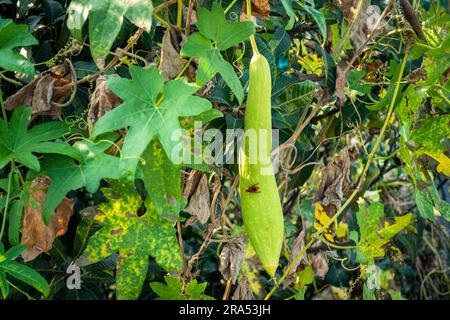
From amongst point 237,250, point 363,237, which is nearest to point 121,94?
point 237,250

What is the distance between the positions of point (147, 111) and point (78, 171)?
15 cm

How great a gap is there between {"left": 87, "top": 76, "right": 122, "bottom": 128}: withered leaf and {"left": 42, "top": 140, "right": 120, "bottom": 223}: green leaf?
0.16ft

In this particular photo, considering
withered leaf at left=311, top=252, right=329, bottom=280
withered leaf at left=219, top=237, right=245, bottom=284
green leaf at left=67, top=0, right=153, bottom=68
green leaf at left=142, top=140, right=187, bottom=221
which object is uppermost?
green leaf at left=67, top=0, right=153, bottom=68

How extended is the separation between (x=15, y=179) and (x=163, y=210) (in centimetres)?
25

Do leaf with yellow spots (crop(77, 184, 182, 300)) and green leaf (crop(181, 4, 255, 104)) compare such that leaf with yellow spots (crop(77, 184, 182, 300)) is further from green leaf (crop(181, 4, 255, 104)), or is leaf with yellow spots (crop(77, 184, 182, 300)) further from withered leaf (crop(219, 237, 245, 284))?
green leaf (crop(181, 4, 255, 104))

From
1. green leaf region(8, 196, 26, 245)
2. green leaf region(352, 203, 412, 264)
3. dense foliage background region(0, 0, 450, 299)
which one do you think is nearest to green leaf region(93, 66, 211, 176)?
dense foliage background region(0, 0, 450, 299)

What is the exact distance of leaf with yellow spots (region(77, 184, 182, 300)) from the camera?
1.05 meters

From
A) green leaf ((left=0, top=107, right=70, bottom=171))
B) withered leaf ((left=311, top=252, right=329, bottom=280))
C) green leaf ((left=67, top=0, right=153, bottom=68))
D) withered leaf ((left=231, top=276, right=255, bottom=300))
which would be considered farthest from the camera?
withered leaf ((left=311, top=252, right=329, bottom=280))

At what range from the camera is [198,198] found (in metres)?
1.09

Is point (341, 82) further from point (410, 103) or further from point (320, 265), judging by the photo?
point (320, 265)

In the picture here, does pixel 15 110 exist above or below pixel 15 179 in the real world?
above

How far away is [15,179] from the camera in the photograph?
104 centimetres

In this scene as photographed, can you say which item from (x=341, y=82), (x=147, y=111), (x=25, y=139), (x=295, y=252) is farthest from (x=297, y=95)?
(x=25, y=139)
